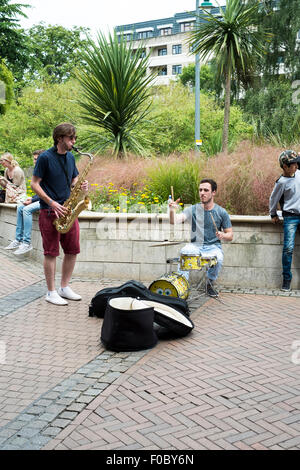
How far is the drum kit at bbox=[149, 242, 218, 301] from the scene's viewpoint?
627cm

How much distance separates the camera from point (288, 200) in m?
7.59

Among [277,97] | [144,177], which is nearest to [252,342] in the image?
[144,177]

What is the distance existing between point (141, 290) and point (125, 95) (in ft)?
25.2

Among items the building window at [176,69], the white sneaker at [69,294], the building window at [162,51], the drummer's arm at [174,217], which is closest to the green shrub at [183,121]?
the drummer's arm at [174,217]

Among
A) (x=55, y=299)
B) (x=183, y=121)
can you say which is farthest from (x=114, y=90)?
(x=183, y=121)

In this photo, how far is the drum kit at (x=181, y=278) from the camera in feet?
20.6

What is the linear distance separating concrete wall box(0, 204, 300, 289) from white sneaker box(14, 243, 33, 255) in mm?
1310

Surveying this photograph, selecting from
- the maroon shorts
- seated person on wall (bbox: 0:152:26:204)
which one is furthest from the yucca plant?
the maroon shorts

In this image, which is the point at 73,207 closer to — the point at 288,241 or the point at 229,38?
the point at 288,241

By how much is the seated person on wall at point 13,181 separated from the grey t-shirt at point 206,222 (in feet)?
14.7

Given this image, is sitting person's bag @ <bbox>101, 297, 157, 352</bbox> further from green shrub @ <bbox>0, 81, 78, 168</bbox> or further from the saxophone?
green shrub @ <bbox>0, 81, 78, 168</bbox>

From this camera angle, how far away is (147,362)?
16.3 feet

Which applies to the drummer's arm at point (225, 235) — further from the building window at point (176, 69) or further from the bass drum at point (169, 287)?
the building window at point (176, 69)

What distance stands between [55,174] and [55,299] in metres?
1.49
